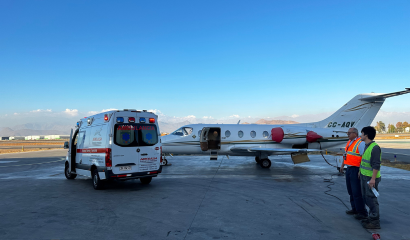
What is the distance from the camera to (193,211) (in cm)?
639

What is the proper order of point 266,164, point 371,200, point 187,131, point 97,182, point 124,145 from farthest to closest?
point 187,131 < point 266,164 < point 97,182 < point 124,145 < point 371,200

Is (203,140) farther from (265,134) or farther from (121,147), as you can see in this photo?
(121,147)

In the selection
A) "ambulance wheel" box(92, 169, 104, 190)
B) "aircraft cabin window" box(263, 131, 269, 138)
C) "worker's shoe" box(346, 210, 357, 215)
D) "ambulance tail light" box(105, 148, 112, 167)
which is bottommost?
"worker's shoe" box(346, 210, 357, 215)

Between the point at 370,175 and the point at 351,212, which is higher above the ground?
the point at 370,175

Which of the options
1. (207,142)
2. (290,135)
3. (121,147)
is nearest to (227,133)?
(207,142)

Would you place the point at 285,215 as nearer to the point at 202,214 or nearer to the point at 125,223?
the point at 202,214

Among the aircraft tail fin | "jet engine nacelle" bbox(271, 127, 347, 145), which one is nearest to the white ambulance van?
"jet engine nacelle" bbox(271, 127, 347, 145)

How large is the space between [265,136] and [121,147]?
1054 centimetres

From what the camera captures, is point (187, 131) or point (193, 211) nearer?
point (193, 211)

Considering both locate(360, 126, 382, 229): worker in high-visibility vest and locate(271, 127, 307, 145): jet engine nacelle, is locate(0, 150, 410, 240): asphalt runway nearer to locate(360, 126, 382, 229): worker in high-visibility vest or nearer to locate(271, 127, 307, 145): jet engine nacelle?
locate(360, 126, 382, 229): worker in high-visibility vest

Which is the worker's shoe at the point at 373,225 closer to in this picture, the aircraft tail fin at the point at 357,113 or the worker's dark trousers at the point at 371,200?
the worker's dark trousers at the point at 371,200

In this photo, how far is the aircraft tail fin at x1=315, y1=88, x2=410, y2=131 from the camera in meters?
16.4

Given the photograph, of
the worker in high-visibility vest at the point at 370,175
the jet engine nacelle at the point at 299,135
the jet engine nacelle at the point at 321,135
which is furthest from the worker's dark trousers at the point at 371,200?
the jet engine nacelle at the point at 321,135

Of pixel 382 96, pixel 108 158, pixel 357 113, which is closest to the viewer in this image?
pixel 108 158
